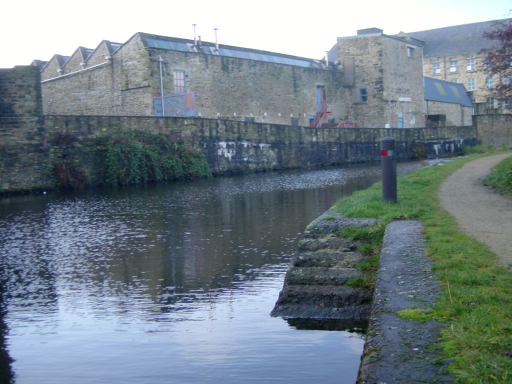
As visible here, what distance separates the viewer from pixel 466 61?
66125mm

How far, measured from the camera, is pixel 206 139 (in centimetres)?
2395

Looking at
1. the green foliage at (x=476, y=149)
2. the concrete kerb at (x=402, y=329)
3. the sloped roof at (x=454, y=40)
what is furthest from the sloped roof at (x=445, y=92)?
the concrete kerb at (x=402, y=329)

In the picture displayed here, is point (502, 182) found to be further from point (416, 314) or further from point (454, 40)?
point (454, 40)

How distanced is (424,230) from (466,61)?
65.9 m

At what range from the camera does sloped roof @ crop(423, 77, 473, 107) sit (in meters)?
50.8

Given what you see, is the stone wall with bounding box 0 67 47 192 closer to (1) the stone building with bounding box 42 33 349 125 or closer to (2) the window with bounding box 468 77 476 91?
(1) the stone building with bounding box 42 33 349 125

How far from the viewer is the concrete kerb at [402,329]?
2557 mm

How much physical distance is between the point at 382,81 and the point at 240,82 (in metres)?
13.7

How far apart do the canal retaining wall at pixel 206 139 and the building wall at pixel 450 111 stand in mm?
13176

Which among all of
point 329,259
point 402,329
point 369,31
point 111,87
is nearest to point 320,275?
point 329,259

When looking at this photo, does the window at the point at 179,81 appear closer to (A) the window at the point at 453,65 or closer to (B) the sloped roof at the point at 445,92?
(B) the sloped roof at the point at 445,92

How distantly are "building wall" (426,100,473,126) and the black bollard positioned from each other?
1742 inches

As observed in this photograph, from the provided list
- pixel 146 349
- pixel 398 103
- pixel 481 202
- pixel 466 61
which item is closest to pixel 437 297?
pixel 146 349

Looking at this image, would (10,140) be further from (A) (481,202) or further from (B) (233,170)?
(A) (481,202)
